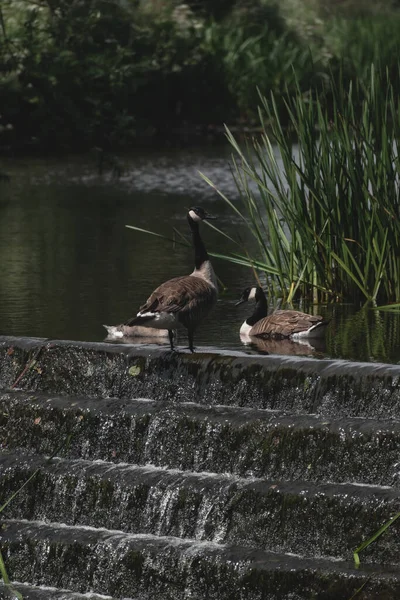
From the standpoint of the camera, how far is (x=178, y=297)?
8.79 m

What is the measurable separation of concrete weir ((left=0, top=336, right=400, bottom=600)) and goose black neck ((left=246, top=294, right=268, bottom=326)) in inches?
45.4

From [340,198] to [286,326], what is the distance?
1.31 m

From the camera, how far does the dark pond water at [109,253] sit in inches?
408

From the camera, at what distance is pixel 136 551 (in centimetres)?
765

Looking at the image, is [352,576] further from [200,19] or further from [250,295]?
[200,19]

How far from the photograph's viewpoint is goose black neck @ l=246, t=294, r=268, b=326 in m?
10.3

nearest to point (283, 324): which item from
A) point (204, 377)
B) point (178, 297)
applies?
point (204, 377)

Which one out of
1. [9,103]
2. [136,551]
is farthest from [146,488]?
[9,103]

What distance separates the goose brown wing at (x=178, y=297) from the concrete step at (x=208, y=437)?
2.11 feet

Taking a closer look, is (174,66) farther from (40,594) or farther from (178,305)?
(40,594)


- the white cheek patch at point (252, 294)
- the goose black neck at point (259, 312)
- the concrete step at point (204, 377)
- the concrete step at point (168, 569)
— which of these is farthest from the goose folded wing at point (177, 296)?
the white cheek patch at point (252, 294)

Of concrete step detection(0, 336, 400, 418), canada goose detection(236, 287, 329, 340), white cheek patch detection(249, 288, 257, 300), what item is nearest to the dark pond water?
canada goose detection(236, 287, 329, 340)

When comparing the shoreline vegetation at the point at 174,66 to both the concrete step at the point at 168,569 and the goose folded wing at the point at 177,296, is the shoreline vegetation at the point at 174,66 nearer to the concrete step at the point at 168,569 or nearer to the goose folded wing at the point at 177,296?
the goose folded wing at the point at 177,296

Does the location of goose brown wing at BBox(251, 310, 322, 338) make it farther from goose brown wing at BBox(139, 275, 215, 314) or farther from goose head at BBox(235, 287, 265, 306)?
goose brown wing at BBox(139, 275, 215, 314)
